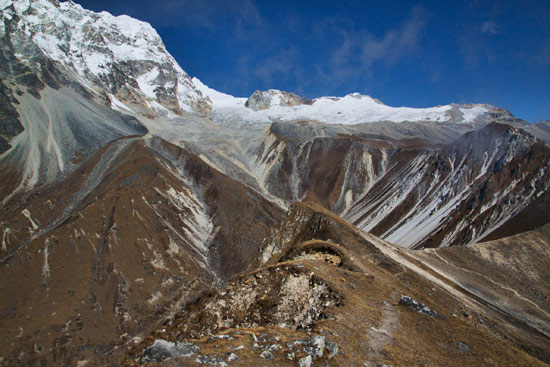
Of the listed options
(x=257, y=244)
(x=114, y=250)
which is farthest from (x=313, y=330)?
(x=257, y=244)

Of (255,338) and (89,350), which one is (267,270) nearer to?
(255,338)

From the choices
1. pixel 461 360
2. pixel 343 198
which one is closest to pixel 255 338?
pixel 461 360

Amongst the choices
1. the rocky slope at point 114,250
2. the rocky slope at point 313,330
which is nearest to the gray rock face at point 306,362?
the rocky slope at point 313,330

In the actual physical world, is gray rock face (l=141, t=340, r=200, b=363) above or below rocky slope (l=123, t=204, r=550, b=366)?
below

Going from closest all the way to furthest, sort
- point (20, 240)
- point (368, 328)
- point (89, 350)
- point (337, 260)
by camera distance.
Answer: point (368, 328), point (337, 260), point (89, 350), point (20, 240)

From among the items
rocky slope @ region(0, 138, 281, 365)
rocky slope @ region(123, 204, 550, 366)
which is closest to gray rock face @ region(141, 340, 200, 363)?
rocky slope @ region(123, 204, 550, 366)

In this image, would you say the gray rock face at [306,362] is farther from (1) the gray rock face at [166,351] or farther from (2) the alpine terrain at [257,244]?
(1) the gray rock face at [166,351]

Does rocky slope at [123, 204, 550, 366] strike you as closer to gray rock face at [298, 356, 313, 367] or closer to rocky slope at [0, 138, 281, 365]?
gray rock face at [298, 356, 313, 367]

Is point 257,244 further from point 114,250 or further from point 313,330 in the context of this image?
point 313,330

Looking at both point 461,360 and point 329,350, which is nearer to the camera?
point 329,350
